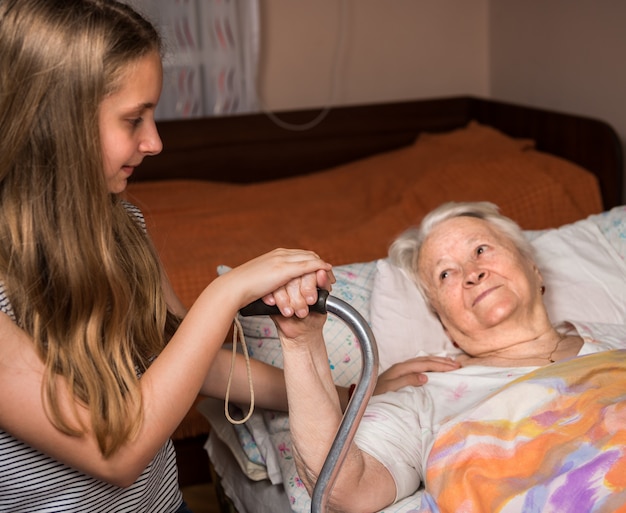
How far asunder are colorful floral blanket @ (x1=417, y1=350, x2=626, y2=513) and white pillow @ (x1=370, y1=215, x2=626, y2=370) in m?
0.35

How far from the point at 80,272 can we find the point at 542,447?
711 millimetres

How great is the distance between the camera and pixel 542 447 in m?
1.33

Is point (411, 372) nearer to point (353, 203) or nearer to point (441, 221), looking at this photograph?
point (441, 221)

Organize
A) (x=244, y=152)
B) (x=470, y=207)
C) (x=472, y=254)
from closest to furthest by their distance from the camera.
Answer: (x=472, y=254) < (x=470, y=207) < (x=244, y=152)

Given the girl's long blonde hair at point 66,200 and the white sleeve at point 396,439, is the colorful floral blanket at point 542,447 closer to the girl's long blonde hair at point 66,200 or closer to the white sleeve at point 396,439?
the white sleeve at point 396,439

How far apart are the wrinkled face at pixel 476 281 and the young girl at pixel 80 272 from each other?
562 millimetres

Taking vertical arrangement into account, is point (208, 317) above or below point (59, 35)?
below

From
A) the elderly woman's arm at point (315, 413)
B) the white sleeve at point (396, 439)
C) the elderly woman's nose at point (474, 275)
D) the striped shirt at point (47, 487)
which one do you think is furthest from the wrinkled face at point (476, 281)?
the striped shirt at point (47, 487)

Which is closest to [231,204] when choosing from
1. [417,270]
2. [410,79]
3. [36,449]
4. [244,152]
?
[244,152]

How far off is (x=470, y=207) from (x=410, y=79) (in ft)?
6.92

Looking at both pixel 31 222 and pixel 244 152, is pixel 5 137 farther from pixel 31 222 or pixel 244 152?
pixel 244 152

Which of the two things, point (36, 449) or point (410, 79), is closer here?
point (36, 449)

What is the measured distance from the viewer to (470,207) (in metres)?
1.85

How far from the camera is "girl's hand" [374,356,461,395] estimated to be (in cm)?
162
